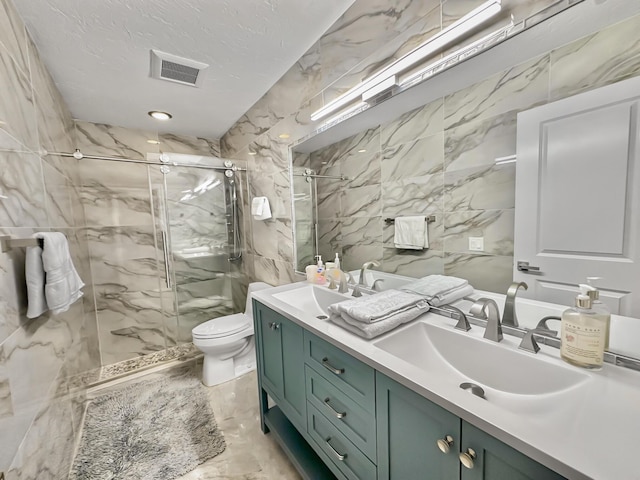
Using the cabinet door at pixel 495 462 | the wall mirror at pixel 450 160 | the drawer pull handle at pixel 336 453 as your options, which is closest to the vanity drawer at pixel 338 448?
the drawer pull handle at pixel 336 453

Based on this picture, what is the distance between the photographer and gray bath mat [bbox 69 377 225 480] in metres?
1.43

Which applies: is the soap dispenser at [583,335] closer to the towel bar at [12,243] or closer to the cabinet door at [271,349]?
the cabinet door at [271,349]

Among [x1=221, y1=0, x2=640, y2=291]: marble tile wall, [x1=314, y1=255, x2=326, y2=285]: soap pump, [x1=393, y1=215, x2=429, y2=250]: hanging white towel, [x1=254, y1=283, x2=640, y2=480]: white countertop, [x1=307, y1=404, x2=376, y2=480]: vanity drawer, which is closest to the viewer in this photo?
[x1=254, y1=283, x2=640, y2=480]: white countertop

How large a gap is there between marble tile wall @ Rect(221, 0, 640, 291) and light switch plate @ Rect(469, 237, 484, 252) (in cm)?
2

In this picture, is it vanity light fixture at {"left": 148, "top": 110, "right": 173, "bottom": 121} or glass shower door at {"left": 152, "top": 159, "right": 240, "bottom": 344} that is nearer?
vanity light fixture at {"left": 148, "top": 110, "right": 173, "bottom": 121}

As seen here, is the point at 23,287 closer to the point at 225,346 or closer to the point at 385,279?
the point at 225,346

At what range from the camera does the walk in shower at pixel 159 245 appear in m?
2.48

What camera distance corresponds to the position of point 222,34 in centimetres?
146

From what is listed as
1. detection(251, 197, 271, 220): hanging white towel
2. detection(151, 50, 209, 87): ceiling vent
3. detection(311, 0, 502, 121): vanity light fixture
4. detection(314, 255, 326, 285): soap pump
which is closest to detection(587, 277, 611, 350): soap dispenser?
detection(311, 0, 502, 121): vanity light fixture

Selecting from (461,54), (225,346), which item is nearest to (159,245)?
(225,346)

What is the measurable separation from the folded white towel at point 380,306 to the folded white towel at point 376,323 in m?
0.01

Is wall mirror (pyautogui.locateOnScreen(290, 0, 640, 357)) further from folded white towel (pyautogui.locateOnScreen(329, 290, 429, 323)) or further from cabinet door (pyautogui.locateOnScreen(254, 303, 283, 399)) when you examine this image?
cabinet door (pyautogui.locateOnScreen(254, 303, 283, 399))

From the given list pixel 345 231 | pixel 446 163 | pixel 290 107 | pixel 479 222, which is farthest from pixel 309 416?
pixel 290 107

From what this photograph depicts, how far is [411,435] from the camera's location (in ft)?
2.36
